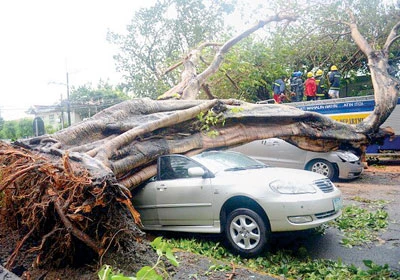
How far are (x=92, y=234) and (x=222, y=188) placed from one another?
2480 mm

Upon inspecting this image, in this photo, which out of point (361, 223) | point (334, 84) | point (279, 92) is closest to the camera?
point (361, 223)

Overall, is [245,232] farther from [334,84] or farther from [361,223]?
[334,84]

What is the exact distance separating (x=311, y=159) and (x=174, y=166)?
5.63 meters

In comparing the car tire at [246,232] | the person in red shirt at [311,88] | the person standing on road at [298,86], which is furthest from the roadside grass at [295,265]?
the person standing on road at [298,86]

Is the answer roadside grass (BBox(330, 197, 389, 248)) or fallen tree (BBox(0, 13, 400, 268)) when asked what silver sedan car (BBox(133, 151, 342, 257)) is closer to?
fallen tree (BBox(0, 13, 400, 268))

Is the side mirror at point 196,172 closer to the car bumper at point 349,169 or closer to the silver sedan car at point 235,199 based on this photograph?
the silver sedan car at point 235,199

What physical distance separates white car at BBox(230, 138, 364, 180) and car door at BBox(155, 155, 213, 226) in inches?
216

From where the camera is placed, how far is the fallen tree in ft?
10.7

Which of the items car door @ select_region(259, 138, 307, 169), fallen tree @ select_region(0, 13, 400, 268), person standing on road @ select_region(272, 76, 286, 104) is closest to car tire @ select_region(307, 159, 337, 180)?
car door @ select_region(259, 138, 307, 169)

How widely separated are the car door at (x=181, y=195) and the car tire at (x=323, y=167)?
561cm

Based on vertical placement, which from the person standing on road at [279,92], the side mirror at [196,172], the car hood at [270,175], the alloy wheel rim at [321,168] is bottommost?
the alloy wheel rim at [321,168]

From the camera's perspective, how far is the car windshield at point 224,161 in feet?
19.7

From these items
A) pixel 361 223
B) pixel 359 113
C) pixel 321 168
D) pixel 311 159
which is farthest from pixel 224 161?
pixel 359 113

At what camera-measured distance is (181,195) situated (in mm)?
5879
